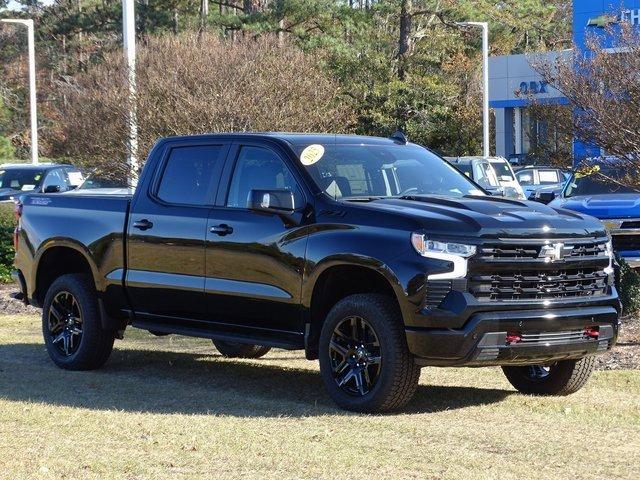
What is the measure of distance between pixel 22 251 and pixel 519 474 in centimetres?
602

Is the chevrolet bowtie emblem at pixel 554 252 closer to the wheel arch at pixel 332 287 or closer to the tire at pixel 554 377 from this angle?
the wheel arch at pixel 332 287

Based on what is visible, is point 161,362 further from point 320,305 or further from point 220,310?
point 320,305

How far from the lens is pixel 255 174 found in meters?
9.67

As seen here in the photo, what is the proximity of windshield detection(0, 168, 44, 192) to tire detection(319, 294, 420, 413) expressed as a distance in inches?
848

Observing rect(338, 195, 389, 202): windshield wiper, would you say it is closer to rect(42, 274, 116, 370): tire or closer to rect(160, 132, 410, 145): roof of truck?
rect(160, 132, 410, 145): roof of truck

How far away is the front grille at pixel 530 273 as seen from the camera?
27.1 feet

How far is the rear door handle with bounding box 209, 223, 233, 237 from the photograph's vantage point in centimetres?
948

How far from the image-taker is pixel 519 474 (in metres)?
6.80

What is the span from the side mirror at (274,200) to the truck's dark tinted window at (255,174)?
0.36m

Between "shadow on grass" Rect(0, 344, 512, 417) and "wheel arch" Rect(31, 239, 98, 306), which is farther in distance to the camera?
"wheel arch" Rect(31, 239, 98, 306)

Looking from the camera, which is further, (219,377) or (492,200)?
(219,377)

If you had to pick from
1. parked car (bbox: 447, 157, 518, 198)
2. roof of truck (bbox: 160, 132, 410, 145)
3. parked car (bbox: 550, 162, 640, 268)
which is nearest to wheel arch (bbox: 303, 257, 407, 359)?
roof of truck (bbox: 160, 132, 410, 145)

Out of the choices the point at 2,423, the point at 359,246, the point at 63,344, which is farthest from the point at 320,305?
the point at 63,344

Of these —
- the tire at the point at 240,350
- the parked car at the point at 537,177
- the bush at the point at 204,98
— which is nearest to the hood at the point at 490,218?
the tire at the point at 240,350
